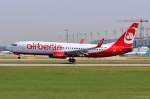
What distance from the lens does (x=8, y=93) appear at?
22.9 metres

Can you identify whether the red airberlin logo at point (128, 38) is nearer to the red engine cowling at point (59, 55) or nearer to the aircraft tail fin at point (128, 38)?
the aircraft tail fin at point (128, 38)

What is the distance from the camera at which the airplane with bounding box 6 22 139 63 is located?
242 ft

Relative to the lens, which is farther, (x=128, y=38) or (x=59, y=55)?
(x=128, y=38)

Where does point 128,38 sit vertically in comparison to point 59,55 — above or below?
above

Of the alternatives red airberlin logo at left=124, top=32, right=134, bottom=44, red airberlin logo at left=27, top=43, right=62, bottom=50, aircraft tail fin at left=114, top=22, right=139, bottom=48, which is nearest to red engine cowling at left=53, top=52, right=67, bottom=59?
red airberlin logo at left=27, top=43, right=62, bottom=50

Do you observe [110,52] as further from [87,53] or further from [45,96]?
[45,96]

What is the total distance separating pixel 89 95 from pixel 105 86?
194 inches

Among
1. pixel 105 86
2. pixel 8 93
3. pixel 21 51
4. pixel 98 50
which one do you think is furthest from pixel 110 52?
pixel 8 93

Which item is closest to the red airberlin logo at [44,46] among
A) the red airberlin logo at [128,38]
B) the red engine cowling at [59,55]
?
the red engine cowling at [59,55]

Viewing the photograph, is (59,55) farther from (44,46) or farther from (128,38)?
(128,38)

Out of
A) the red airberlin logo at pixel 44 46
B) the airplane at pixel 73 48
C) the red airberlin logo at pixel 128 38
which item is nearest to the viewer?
the red airberlin logo at pixel 44 46

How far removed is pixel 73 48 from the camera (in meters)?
76.8

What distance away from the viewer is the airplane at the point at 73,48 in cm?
7375

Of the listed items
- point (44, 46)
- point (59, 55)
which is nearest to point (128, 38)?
point (59, 55)
